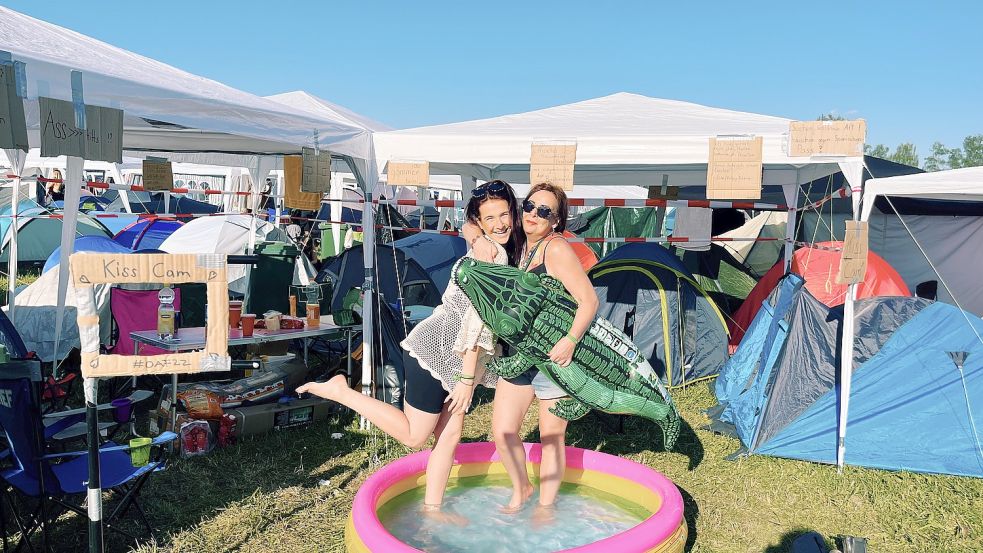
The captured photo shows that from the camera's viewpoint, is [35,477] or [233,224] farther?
[233,224]

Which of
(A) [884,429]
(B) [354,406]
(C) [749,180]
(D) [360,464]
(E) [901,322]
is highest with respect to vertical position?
(C) [749,180]

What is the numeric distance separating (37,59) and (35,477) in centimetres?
168

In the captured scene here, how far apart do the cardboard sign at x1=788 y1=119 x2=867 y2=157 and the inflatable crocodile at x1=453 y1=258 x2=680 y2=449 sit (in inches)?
66.8

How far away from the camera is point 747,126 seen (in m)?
4.84

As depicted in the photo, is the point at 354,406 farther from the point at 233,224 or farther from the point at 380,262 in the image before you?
the point at 233,224

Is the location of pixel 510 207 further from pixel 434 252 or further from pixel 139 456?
pixel 434 252

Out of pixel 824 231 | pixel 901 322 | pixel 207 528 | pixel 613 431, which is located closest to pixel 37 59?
pixel 207 528

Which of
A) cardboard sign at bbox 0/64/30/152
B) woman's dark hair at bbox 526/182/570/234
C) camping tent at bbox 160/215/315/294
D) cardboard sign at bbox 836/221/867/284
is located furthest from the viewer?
camping tent at bbox 160/215/315/294

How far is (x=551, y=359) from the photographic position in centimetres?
305

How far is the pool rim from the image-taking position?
2.84 metres

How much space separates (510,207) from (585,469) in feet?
5.79

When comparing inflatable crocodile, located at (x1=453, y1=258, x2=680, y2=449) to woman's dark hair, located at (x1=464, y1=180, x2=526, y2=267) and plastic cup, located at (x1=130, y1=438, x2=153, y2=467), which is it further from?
plastic cup, located at (x1=130, y1=438, x2=153, y2=467)

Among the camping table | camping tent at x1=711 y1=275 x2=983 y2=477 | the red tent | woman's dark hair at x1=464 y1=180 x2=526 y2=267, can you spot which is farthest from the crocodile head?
the red tent

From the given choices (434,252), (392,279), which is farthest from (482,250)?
(434,252)
